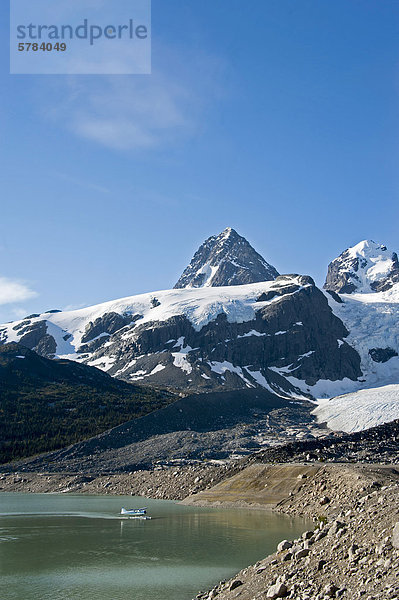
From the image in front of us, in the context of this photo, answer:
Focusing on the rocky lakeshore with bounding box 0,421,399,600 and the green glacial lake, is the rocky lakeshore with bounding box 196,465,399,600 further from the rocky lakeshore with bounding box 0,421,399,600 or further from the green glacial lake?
the green glacial lake

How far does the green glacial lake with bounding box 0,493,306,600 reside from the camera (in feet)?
111

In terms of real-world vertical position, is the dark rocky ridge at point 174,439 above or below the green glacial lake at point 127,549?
above

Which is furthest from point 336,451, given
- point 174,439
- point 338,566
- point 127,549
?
point 338,566

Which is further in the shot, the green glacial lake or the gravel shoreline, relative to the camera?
the green glacial lake

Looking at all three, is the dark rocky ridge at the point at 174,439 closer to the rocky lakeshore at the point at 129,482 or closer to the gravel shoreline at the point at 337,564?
the rocky lakeshore at the point at 129,482

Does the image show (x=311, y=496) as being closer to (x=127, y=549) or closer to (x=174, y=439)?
(x=127, y=549)

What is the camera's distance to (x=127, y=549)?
4625 cm

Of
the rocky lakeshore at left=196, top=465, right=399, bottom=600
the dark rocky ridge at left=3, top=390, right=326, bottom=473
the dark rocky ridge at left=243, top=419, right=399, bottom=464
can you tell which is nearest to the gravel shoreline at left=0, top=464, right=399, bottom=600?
the rocky lakeshore at left=196, top=465, right=399, bottom=600

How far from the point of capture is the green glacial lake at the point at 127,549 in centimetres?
3375

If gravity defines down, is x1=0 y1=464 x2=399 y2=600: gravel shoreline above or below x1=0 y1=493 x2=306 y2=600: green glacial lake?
above

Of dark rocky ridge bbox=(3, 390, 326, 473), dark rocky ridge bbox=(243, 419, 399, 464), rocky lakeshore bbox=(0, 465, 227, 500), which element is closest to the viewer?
rocky lakeshore bbox=(0, 465, 227, 500)

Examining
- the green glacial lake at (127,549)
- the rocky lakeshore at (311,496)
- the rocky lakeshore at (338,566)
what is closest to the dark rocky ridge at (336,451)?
the rocky lakeshore at (311,496)

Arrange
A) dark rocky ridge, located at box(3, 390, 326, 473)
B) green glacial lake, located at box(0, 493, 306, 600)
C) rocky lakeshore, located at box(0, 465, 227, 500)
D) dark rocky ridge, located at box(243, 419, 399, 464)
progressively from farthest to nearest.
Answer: dark rocky ridge, located at box(3, 390, 326, 473) < dark rocky ridge, located at box(243, 419, 399, 464) < rocky lakeshore, located at box(0, 465, 227, 500) < green glacial lake, located at box(0, 493, 306, 600)

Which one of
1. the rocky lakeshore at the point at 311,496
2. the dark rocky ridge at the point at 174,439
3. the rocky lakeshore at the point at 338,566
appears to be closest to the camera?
the rocky lakeshore at the point at 338,566
